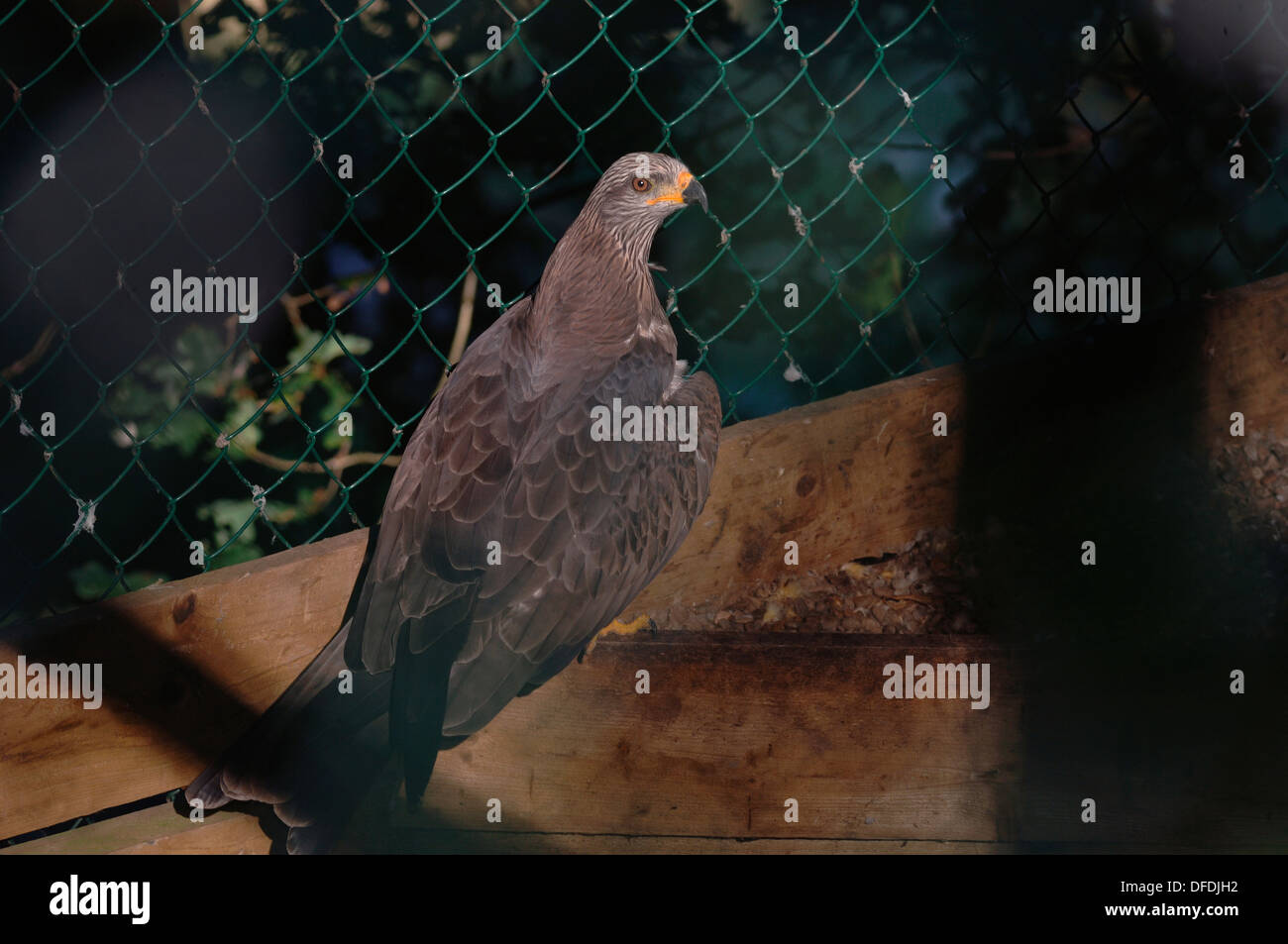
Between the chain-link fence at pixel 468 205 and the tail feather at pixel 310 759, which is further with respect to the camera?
the chain-link fence at pixel 468 205

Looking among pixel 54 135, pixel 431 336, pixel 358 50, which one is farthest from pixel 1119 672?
pixel 54 135

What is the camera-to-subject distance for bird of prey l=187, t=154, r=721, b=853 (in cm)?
181

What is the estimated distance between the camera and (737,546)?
233cm

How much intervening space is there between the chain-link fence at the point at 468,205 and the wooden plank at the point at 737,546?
13.6 inches

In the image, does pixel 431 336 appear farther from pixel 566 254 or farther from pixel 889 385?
pixel 889 385

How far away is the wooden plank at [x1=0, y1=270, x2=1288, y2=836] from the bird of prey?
0.10 metres

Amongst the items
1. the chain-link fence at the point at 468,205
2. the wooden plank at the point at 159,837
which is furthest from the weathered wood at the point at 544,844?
the chain-link fence at the point at 468,205

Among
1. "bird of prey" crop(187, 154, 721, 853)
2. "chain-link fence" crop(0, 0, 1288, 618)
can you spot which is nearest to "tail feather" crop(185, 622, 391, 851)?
"bird of prey" crop(187, 154, 721, 853)

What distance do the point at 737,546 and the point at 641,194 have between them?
770 mm

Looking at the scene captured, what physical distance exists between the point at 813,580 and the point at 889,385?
0.46 m

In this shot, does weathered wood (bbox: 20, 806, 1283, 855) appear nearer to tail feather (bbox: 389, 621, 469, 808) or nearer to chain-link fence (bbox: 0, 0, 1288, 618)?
tail feather (bbox: 389, 621, 469, 808)

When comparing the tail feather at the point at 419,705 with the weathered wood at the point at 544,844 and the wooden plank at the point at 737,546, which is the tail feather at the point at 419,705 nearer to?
the weathered wood at the point at 544,844

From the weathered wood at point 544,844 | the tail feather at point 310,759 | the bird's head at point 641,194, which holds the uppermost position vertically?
the bird's head at point 641,194

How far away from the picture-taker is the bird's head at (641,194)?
232cm
